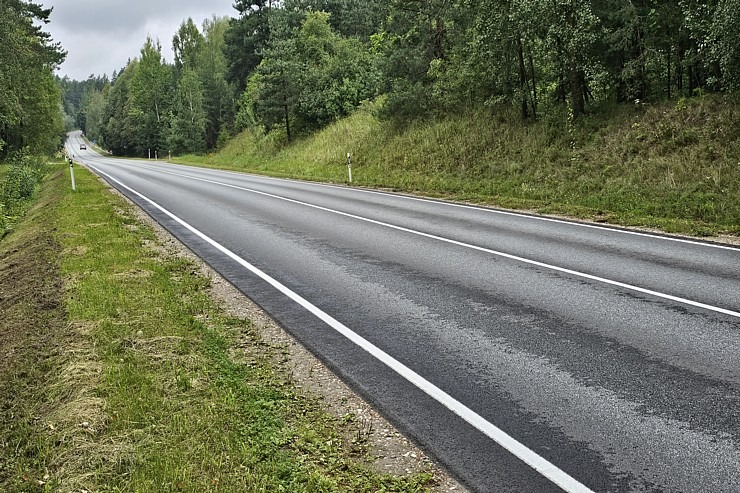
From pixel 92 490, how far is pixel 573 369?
11.8ft

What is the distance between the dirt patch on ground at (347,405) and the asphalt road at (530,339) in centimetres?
11

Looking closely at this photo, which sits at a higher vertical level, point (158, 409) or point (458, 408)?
point (158, 409)

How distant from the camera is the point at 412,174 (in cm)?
2203

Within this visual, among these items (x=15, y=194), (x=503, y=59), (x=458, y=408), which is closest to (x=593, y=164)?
(x=503, y=59)

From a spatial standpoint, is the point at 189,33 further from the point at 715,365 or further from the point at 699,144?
the point at 715,365

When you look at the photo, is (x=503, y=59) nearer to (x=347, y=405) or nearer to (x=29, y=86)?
(x=347, y=405)

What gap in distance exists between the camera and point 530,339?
17.4 ft

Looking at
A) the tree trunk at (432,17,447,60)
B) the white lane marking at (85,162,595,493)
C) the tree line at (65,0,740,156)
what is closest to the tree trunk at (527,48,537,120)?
the tree line at (65,0,740,156)

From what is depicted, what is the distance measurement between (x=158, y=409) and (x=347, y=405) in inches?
55.0

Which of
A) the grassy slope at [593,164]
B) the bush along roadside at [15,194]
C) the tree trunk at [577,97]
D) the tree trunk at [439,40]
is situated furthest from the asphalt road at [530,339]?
the tree trunk at [439,40]

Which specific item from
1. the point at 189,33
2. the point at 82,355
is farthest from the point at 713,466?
the point at 189,33

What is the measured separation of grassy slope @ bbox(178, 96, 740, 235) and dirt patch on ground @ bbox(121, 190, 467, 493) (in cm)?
821

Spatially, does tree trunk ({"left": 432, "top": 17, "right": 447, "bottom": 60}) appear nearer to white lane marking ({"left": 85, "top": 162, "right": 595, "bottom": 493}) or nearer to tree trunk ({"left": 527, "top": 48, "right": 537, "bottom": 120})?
tree trunk ({"left": 527, "top": 48, "right": 537, "bottom": 120})

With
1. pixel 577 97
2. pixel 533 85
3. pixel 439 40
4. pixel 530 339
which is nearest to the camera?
pixel 530 339
